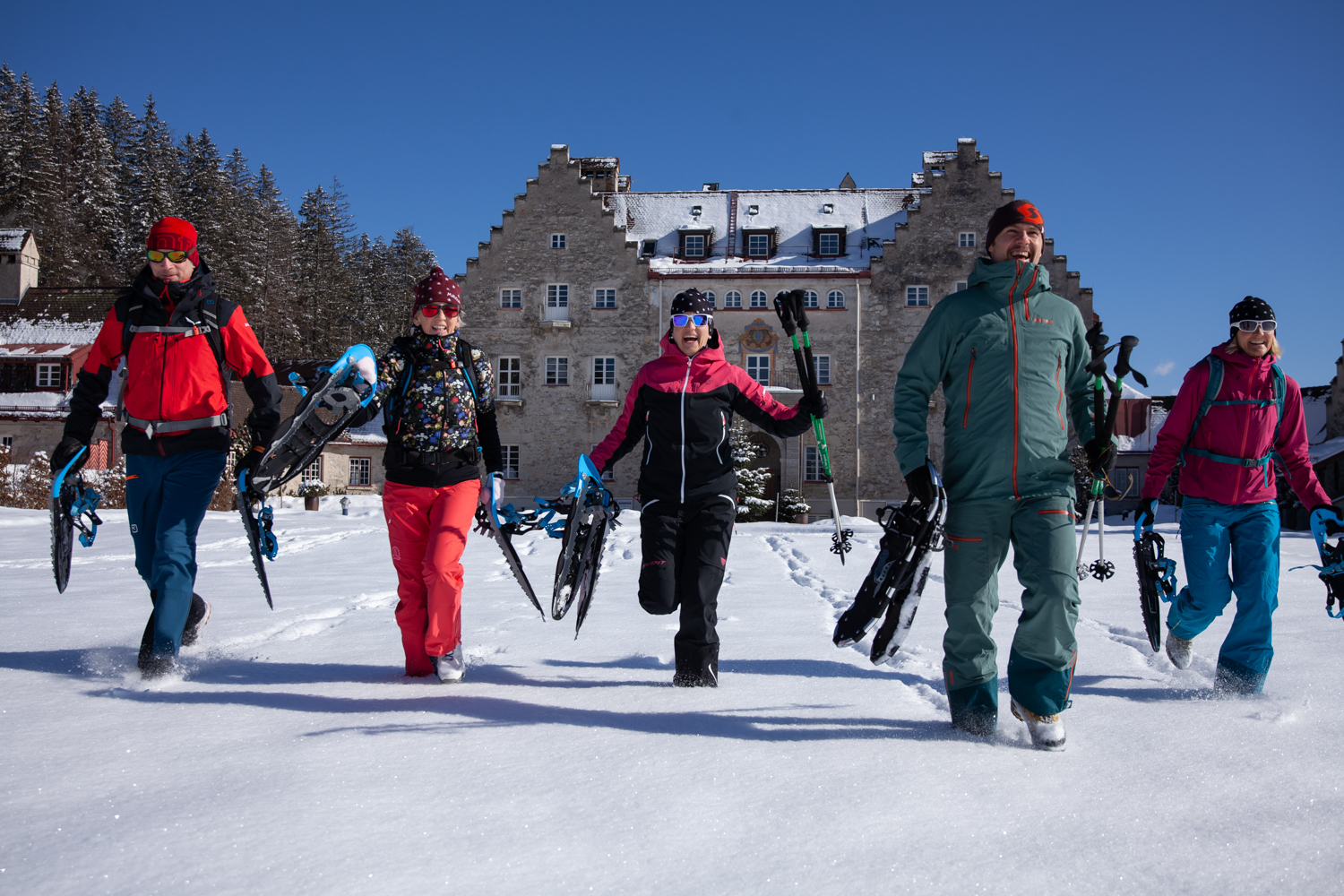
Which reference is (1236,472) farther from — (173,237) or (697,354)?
(173,237)

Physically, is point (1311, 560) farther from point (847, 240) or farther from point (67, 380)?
point (67, 380)

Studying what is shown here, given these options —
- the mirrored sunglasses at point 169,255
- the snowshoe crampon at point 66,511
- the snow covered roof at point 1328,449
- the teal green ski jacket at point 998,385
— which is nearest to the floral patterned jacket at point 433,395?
the mirrored sunglasses at point 169,255

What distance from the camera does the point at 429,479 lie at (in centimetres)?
424

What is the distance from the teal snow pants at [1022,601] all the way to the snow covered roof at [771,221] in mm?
30495

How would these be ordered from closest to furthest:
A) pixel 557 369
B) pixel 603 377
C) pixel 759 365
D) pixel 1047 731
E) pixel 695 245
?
pixel 1047 731 → pixel 759 365 → pixel 603 377 → pixel 557 369 → pixel 695 245

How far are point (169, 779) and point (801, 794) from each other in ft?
6.44

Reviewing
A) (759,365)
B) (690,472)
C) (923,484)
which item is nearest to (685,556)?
(690,472)

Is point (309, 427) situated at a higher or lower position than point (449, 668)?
higher

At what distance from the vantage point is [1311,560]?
12422mm

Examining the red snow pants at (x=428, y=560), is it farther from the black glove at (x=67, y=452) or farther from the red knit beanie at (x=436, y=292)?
the black glove at (x=67, y=452)

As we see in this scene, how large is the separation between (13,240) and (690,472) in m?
46.6

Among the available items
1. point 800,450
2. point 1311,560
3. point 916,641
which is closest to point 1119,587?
point 916,641

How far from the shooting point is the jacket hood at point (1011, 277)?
3.48m

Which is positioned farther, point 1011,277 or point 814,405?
point 814,405
